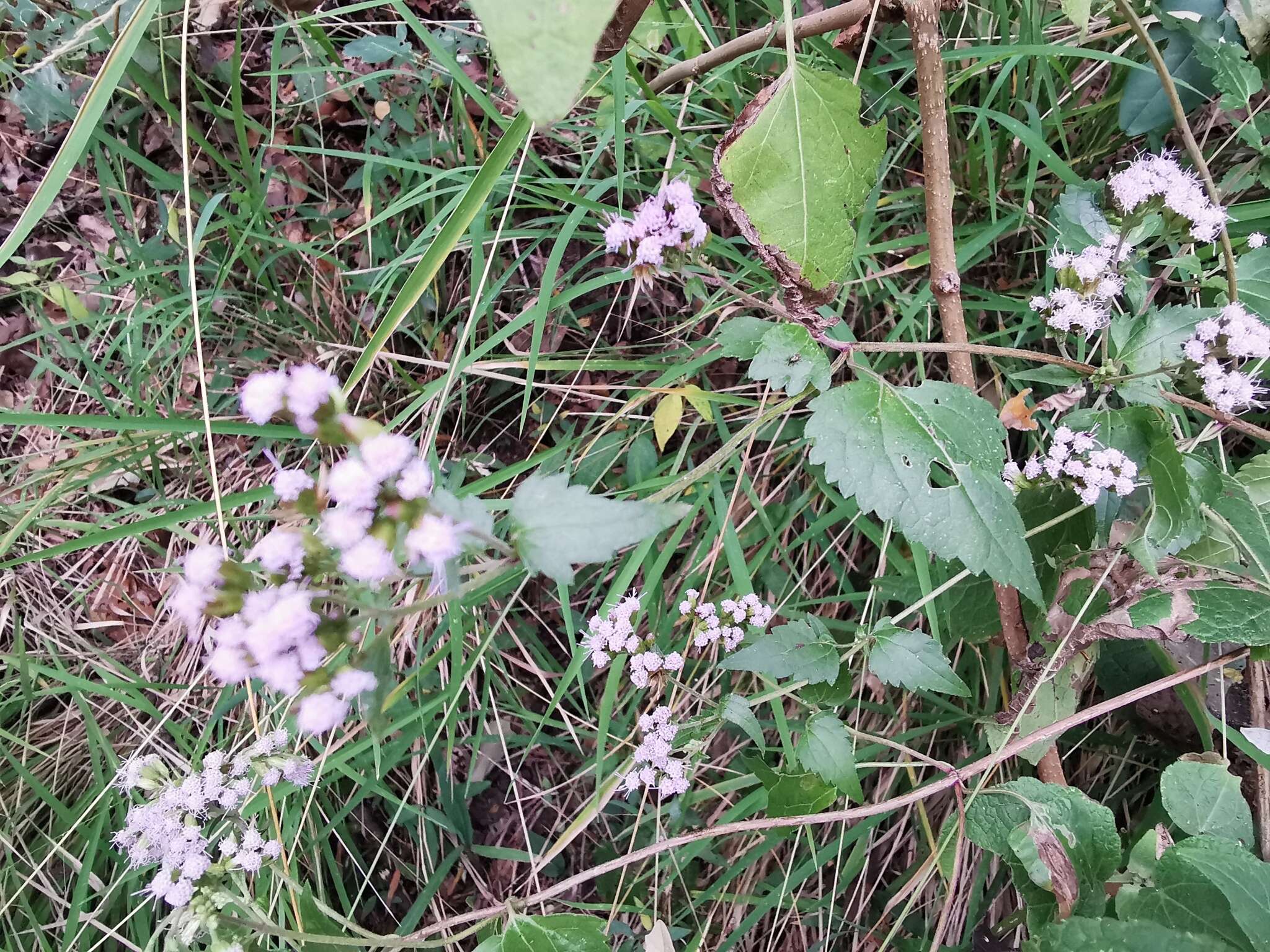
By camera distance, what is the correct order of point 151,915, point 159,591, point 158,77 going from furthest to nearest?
1. point 159,591
2. point 158,77
3. point 151,915

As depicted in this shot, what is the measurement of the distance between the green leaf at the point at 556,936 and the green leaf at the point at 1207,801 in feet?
3.07

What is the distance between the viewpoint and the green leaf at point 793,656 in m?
1.29

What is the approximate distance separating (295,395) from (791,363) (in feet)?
2.26

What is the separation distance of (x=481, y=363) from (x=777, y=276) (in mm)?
931

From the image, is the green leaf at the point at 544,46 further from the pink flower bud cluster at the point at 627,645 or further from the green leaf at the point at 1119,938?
the green leaf at the point at 1119,938

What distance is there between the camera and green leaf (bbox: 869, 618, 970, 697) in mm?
1278

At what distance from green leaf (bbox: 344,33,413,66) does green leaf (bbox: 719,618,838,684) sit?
1.68m

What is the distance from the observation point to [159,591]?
7.26 ft

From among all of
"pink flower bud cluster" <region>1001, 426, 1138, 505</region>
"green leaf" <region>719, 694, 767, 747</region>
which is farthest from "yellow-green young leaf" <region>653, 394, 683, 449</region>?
"pink flower bud cluster" <region>1001, 426, 1138, 505</region>

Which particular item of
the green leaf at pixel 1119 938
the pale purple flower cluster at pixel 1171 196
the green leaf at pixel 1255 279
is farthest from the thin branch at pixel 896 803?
the pale purple flower cluster at pixel 1171 196

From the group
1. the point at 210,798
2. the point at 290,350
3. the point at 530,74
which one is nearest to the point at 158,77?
the point at 290,350

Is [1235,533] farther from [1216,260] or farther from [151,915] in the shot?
[151,915]

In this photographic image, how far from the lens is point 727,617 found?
1.54 meters

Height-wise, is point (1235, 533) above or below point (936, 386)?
below
